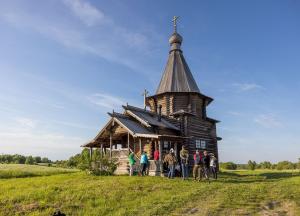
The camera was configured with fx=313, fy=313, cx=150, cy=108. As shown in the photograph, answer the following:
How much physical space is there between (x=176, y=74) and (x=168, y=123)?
7.55m

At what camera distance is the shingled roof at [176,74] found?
3328 cm

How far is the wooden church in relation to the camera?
25516mm

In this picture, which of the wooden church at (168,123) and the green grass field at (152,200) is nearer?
the green grass field at (152,200)

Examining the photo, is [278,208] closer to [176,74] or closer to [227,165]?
[176,74]

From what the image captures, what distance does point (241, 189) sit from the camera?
1502 centimetres

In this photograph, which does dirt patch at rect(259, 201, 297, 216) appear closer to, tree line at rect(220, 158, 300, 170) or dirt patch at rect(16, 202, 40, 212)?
dirt patch at rect(16, 202, 40, 212)

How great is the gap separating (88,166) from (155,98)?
13.9m

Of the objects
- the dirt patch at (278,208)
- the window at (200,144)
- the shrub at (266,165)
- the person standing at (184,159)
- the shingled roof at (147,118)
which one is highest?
the shingled roof at (147,118)

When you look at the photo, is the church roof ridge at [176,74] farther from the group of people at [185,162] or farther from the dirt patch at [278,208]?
the dirt patch at [278,208]

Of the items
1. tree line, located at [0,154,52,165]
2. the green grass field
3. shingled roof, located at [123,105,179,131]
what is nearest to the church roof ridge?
shingled roof, located at [123,105,179,131]

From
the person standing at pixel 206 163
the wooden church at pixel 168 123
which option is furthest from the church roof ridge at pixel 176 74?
the person standing at pixel 206 163

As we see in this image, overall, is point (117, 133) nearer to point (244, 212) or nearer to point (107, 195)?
point (107, 195)

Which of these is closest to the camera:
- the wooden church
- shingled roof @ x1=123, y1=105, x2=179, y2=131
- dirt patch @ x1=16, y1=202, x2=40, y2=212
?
dirt patch @ x1=16, y1=202, x2=40, y2=212

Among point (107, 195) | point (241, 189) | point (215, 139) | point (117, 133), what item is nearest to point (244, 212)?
point (241, 189)
